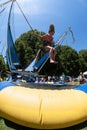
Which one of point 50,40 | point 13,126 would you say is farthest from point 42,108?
point 50,40

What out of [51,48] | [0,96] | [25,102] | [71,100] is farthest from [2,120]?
[51,48]

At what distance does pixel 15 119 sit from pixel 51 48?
19.7 ft

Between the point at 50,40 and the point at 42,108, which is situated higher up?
the point at 50,40

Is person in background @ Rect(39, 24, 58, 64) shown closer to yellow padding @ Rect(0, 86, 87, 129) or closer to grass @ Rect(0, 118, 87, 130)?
grass @ Rect(0, 118, 87, 130)

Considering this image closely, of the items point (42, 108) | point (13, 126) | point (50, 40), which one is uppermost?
point (50, 40)

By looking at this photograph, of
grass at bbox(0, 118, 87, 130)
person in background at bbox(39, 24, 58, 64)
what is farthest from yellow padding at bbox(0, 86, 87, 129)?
person in background at bbox(39, 24, 58, 64)

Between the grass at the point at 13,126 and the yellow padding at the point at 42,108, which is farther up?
the yellow padding at the point at 42,108

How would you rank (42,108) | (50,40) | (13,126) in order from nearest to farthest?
(42,108)
(13,126)
(50,40)

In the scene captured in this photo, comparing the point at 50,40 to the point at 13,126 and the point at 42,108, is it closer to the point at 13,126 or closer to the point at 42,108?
the point at 13,126

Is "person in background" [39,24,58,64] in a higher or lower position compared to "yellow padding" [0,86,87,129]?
higher

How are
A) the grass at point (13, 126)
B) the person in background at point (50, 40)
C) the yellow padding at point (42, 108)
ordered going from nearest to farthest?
the yellow padding at point (42, 108)
the grass at point (13, 126)
the person in background at point (50, 40)

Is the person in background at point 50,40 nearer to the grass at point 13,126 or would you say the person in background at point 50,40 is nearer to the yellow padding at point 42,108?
the grass at point 13,126

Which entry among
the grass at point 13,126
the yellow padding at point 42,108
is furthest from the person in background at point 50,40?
the yellow padding at point 42,108

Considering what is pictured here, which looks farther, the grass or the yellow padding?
the grass
